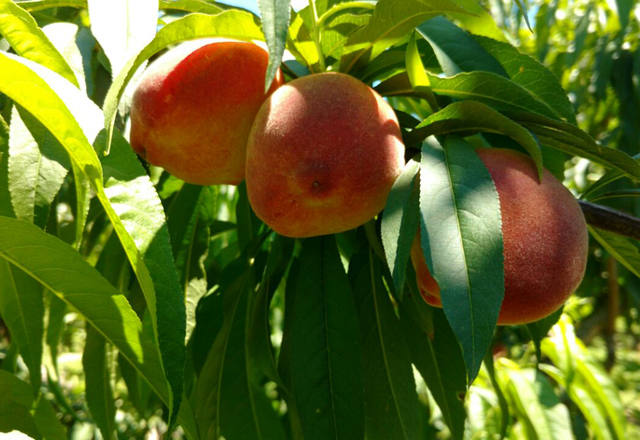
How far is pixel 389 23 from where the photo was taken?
2.38 ft

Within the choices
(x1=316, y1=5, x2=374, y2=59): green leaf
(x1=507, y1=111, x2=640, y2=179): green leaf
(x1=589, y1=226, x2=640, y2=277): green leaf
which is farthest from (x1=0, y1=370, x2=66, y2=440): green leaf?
(x1=589, y1=226, x2=640, y2=277): green leaf

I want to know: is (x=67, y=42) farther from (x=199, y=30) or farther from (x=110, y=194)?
(x=110, y=194)

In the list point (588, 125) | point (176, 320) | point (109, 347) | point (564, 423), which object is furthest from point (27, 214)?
point (588, 125)

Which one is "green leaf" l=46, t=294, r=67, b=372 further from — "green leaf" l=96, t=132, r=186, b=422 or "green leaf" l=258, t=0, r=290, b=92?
"green leaf" l=258, t=0, r=290, b=92

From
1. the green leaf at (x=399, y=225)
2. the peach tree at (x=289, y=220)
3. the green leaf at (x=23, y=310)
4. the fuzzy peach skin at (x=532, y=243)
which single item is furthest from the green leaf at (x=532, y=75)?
the green leaf at (x=23, y=310)

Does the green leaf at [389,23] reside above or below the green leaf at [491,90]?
above

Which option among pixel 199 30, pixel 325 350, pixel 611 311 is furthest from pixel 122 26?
pixel 611 311

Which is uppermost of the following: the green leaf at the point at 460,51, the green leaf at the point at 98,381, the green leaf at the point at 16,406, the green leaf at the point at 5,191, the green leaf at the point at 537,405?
the green leaf at the point at 460,51

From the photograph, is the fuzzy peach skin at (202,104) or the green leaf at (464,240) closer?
the green leaf at (464,240)

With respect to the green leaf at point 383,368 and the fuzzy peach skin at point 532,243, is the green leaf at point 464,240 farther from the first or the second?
the green leaf at point 383,368

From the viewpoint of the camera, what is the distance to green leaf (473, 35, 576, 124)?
2.62ft

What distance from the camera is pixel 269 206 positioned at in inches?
27.3

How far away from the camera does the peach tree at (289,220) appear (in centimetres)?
57

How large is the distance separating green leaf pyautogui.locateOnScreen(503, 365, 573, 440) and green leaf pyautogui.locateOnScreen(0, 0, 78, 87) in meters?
1.06
